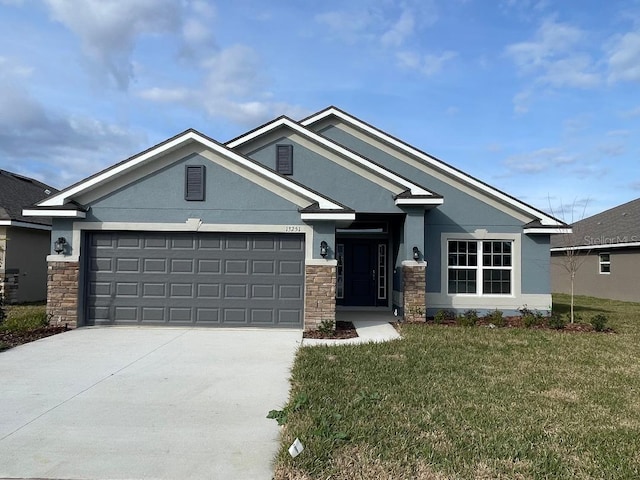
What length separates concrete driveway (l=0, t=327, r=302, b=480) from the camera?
14.0 feet

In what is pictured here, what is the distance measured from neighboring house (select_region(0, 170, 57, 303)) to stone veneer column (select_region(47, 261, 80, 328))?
549cm

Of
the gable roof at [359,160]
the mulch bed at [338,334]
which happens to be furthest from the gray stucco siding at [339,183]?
the mulch bed at [338,334]

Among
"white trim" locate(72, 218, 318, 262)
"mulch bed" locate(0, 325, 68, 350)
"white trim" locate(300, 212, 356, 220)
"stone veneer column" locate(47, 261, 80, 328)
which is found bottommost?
"mulch bed" locate(0, 325, 68, 350)

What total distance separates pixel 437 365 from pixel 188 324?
6349 millimetres

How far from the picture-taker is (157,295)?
1155 centimetres

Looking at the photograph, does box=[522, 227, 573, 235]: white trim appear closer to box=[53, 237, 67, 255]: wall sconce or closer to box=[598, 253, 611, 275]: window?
box=[598, 253, 611, 275]: window

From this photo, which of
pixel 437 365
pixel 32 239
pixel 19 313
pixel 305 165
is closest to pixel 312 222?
pixel 305 165

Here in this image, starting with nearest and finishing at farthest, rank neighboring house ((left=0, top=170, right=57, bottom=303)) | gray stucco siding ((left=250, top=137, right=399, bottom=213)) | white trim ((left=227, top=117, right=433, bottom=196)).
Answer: white trim ((left=227, top=117, right=433, bottom=196))
gray stucco siding ((left=250, top=137, right=399, bottom=213))
neighboring house ((left=0, top=170, right=57, bottom=303))

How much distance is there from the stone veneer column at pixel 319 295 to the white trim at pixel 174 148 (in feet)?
5.09

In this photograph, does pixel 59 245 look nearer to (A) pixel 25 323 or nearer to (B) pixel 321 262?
(A) pixel 25 323

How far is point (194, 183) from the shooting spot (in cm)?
1151

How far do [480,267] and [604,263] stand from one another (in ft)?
44.5

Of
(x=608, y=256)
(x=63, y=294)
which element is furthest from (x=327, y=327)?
(x=608, y=256)

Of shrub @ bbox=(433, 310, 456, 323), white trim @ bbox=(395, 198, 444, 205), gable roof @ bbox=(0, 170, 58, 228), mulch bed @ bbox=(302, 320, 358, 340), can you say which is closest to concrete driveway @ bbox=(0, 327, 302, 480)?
mulch bed @ bbox=(302, 320, 358, 340)
